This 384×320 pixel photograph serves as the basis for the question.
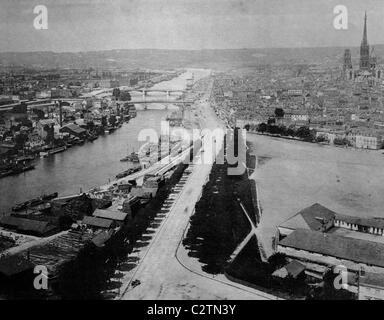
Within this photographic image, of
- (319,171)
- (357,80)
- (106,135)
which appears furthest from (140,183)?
(357,80)

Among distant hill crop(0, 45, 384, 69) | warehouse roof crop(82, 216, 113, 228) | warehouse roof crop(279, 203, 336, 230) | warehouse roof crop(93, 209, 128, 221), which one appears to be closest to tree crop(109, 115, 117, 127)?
distant hill crop(0, 45, 384, 69)

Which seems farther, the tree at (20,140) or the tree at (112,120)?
the tree at (112,120)

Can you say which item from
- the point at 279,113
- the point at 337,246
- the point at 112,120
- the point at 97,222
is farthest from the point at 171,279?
the point at 279,113

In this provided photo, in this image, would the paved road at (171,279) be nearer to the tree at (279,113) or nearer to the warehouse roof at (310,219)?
the warehouse roof at (310,219)

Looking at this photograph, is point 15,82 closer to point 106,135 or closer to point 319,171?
point 106,135

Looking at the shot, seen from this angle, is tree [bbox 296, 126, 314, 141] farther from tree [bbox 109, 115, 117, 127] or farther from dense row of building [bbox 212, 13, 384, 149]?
tree [bbox 109, 115, 117, 127]

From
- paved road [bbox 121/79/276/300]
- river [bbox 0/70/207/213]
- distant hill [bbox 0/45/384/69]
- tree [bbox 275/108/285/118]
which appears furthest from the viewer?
tree [bbox 275/108/285/118]

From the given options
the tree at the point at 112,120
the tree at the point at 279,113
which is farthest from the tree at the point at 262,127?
the tree at the point at 112,120

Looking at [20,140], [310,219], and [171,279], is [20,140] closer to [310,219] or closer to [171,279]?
[310,219]
